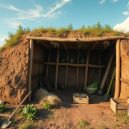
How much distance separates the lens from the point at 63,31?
9570 mm

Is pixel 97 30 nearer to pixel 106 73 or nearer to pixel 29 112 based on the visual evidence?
pixel 106 73

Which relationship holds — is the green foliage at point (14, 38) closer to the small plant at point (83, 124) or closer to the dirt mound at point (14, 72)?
the dirt mound at point (14, 72)

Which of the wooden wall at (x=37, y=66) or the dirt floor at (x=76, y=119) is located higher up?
the wooden wall at (x=37, y=66)

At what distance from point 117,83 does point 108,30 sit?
243 cm

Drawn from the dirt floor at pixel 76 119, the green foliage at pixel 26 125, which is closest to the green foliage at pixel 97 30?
the dirt floor at pixel 76 119

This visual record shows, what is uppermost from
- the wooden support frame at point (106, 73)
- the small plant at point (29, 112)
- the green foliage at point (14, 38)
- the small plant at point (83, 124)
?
the green foliage at point (14, 38)

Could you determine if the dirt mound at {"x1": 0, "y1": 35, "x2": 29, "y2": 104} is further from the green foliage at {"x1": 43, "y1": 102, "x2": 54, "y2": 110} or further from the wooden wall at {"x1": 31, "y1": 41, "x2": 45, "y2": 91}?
the green foliage at {"x1": 43, "y1": 102, "x2": 54, "y2": 110}

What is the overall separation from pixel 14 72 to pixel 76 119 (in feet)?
10.4

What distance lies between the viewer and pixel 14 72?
871cm

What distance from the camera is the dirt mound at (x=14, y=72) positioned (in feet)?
27.9

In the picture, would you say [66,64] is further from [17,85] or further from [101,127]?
[101,127]

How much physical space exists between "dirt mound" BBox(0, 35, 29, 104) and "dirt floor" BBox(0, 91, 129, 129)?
0.80 metres

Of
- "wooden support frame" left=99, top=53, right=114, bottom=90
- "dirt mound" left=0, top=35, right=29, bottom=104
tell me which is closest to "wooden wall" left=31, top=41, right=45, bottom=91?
"dirt mound" left=0, top=35, right=29, bottom=104

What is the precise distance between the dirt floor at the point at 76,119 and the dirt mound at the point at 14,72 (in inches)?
31.5
